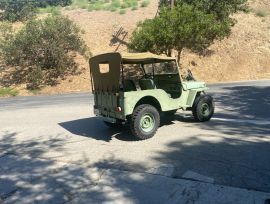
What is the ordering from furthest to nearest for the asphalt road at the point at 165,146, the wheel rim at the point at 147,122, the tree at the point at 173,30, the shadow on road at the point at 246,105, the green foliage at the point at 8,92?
1. the green foliage at the point at 8,92
2. the tree at the point at 173,30
3. the shadow on road at the point at 246,105
4. the wheel rim at the point at 147,122
5. the asphalt road at the point at 165,146

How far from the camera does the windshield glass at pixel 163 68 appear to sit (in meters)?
9.67

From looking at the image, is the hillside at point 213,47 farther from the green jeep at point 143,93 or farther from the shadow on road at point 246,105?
the green jeep at point 143,93

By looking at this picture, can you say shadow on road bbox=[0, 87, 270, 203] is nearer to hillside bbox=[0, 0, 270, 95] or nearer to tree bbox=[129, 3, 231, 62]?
tree bbox=[129, 3, 231, 62]

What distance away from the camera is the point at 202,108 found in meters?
10.1

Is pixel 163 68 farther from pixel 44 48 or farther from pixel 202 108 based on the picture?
pixel 44 48

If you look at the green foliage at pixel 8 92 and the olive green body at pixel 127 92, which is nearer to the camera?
the olive green body at pixel 127 92

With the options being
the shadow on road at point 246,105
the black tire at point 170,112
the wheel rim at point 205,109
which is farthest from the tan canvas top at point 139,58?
the shadow on road at point 246,105

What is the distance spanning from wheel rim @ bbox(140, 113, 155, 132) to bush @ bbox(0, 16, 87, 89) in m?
18.8

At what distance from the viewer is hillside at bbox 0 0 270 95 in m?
27.3

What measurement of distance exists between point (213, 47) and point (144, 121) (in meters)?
24.6

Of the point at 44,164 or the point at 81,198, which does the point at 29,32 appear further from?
the point at 81,198

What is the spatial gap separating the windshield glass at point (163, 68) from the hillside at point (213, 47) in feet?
49.9

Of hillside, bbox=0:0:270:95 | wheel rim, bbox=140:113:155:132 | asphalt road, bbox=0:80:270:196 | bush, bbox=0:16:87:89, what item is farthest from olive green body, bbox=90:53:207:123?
bush, bbox=0:16:87:89

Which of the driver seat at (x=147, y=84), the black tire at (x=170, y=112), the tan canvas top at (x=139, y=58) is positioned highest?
the tan canvas top at (x=139, y=58)
